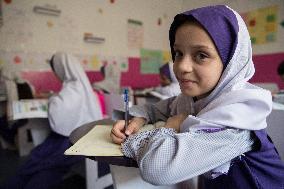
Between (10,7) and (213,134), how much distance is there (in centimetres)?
→ 317

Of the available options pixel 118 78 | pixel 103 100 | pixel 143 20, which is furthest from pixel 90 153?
pixel 143 20

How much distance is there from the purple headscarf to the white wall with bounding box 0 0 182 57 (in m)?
2.06

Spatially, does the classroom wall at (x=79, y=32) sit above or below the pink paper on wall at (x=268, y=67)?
above

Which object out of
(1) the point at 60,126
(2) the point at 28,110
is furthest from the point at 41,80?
(1) the point at 60,126

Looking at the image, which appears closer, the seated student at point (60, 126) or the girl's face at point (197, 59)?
the girl's face at point (197, 59)

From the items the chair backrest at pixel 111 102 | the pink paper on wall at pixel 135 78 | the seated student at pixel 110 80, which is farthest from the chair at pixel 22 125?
the pink paper on wall at pixel 135 78

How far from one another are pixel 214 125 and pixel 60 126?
4.23ft

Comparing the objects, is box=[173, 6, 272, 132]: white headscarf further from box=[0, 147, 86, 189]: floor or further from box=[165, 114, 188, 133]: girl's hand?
box=[0, 147, 86, 189]: floor

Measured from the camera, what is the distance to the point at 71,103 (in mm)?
1674

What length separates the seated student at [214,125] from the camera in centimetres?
49

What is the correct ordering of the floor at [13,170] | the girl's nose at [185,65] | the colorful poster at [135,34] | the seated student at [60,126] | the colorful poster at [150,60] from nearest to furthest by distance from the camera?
Answer: the girl's nose at [185,65]
the seated student at [60,126]
the floor at [13,170]
the colorful poster at [135,34]
the colorful poster at [150,60]

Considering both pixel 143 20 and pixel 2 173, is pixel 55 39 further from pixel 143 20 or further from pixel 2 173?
pixel 2 173

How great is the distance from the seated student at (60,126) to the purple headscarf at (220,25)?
1.02 m

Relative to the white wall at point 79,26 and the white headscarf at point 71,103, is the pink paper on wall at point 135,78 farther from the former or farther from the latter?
the white headscarf at point 71,103
